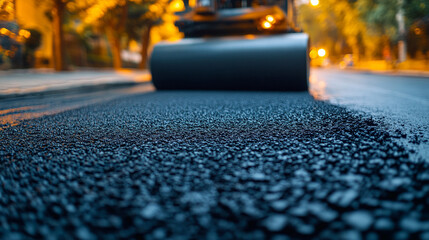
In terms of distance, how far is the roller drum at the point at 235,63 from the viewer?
4.46 meters

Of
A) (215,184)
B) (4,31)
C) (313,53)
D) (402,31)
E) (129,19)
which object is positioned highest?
(129,19)

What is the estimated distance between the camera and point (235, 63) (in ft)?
15.5

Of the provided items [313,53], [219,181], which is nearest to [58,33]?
[313,53]

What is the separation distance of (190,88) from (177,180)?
420 cm

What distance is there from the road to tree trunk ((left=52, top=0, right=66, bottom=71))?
10269 millimetres

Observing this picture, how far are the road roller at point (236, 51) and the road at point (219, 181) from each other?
7.73ft

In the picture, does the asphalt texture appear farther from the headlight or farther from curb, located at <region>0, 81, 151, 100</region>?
curb, located at <region>0, 81, 151, 100</region>

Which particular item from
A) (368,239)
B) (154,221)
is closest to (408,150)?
(368,239)

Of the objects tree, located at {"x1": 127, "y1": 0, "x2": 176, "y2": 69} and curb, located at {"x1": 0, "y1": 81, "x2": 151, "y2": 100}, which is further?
tree, located at {"x1": 127, "y1": 0, "x2": 176, "y2": 69}

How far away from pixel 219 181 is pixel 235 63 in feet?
12.1

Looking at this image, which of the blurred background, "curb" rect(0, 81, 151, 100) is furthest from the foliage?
"curb" rect(0, 81, 151, 100)

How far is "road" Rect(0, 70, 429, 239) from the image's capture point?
35.4 inches

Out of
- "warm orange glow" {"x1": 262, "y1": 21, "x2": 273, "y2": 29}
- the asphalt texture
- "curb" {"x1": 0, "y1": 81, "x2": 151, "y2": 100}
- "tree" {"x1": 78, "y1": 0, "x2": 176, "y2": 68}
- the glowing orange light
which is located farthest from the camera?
"tree" {"x1": 78, "y1": 0, "x2": 176, "y2": 68}

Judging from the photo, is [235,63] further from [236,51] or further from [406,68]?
[406,68]
